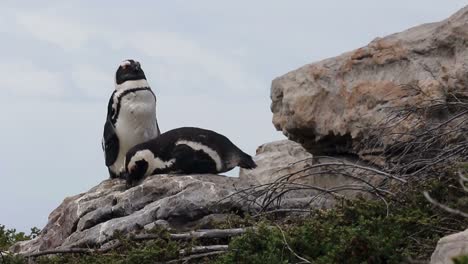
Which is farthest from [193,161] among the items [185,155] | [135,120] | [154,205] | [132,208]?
[135,120]

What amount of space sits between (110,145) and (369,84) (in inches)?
138

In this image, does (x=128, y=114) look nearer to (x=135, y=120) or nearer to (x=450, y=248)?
(x=135, y=120)

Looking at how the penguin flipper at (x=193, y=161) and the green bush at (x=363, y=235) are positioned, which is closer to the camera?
the green bush at (x=363, y=235)

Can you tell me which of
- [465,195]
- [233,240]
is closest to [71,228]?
[233,240]

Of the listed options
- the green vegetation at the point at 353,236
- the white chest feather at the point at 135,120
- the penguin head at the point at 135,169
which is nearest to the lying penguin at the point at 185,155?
the penguin head at the point at 135,169

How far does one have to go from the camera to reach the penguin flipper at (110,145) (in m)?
13.8

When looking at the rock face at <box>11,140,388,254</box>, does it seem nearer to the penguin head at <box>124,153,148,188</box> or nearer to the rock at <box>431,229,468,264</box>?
the penguin head at <box>124,153,148,188</box>

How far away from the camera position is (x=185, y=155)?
1183 centimetres

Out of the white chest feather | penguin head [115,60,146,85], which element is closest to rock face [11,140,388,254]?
the white chest feather

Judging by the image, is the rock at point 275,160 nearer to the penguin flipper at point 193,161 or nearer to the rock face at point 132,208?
→ the penguin flipper at point 193,161

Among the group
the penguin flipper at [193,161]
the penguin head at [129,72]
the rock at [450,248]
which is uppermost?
the penguin head at [129,72]

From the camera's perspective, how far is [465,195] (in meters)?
8.41

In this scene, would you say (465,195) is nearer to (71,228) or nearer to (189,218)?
(189,218)

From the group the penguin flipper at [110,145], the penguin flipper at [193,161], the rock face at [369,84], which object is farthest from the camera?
the penguin flipper at [110,145]
